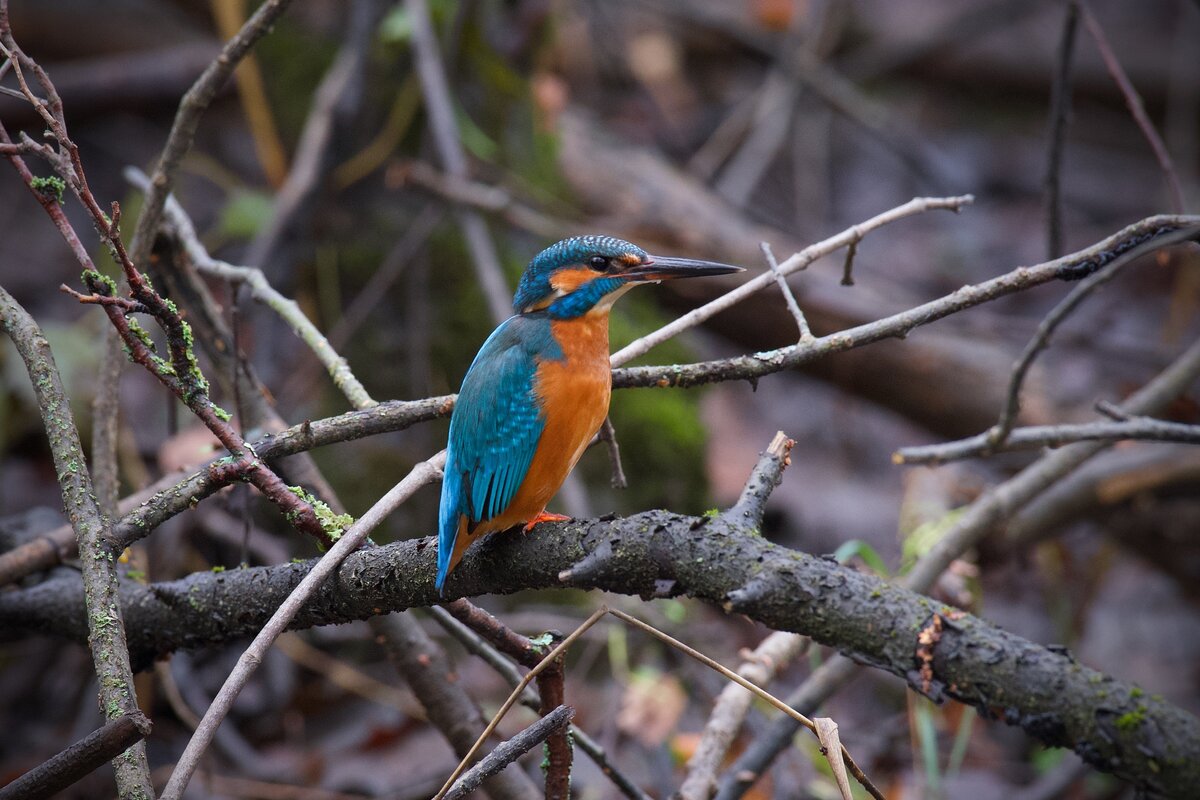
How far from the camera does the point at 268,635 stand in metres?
1.55

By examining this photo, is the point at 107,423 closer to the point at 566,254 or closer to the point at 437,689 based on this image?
the point at 437,689

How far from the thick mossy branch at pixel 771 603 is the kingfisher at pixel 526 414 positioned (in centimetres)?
9

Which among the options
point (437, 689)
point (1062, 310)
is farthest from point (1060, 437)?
point (437, 689)

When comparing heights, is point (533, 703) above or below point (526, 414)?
below

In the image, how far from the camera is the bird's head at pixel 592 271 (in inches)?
84.4

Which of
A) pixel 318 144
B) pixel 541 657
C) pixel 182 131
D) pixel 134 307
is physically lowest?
pixel 541 657

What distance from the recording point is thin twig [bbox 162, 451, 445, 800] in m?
1.42

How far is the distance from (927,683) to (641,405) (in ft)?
10.5

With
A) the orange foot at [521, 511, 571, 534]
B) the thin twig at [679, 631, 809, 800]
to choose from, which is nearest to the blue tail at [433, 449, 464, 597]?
the orange foot at [521, 511, 571, 534]

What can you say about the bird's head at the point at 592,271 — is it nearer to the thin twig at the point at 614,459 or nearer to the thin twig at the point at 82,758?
the thin twig at the point at 614,459

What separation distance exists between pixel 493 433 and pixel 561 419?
133 millimetres

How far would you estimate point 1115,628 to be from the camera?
16.8 ft

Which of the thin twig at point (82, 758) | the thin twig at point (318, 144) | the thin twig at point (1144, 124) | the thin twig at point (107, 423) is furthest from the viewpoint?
the thin twig at point (318, 144)

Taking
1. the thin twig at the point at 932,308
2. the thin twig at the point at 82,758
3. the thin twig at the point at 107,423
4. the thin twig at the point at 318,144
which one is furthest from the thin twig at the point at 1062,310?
the thin twig at the point at 318,144
